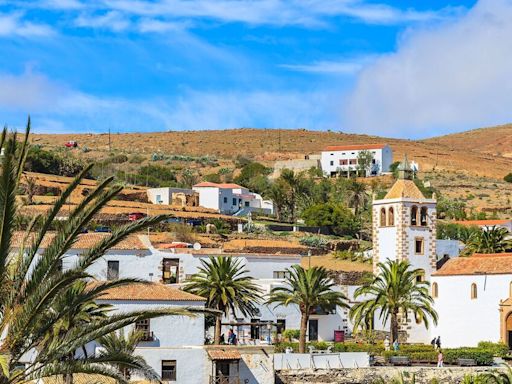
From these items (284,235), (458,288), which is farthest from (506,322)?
(284,235)

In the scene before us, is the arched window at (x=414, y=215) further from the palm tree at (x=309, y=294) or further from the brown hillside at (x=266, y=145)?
the brown hillside at (x=266, y=145)

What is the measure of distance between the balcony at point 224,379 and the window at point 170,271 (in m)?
13.1

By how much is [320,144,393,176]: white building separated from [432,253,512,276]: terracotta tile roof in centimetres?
7220

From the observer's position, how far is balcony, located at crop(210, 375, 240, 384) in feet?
143

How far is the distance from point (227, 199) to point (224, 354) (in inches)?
2281

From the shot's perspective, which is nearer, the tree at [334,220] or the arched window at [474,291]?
the arched window at [474,291]

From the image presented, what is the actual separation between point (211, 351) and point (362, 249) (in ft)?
130

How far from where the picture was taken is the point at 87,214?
58.0 feet

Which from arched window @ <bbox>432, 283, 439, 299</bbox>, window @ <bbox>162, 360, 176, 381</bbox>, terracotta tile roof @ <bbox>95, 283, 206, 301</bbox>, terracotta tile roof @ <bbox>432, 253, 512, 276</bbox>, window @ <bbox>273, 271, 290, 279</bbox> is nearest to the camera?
window @ <bbox>162, 360, 176, 381</bbox>

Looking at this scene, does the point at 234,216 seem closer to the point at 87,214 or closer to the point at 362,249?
the point at 362,249

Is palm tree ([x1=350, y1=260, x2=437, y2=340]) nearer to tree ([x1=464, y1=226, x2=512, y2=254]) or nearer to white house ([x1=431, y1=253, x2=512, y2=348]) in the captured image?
white house ([x1=431, y1=253, x2=512, y2=348])

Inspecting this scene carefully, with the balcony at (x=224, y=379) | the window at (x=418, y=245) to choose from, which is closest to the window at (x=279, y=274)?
the window at (x=418, y=245)

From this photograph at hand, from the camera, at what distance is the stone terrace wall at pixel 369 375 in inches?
1827

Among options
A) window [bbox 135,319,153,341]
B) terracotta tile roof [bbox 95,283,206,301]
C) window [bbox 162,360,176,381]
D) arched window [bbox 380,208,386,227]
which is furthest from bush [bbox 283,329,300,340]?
window [bbox 162,360,176,381]
